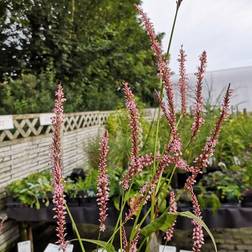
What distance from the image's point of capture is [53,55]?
652cm

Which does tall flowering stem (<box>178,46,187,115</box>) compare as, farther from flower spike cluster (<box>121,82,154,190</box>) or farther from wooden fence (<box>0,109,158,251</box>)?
wooden fence (<box>0,109,158,251</box>)

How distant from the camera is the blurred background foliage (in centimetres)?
509

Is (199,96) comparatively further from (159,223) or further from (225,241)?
(225,241)

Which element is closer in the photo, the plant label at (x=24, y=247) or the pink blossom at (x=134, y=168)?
the pink blossom at (x=134, y=168)

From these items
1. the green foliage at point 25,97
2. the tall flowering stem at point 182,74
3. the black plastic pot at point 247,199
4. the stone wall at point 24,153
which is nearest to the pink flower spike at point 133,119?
the tall flowering stem at point 182,74

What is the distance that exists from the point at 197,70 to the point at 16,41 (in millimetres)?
6429

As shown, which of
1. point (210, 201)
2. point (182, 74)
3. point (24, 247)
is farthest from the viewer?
point (210, 201)

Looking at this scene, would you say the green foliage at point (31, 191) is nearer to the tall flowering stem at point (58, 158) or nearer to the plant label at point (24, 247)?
the plant label at point (24, 247)

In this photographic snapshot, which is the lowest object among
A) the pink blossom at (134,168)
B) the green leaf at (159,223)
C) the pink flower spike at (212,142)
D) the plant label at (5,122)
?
the plant label at (5,122)

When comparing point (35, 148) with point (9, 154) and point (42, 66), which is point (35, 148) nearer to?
point (9, 154)

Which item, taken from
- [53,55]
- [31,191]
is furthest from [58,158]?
[53,55]

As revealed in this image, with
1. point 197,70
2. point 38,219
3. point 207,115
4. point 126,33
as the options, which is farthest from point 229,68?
point 197,70

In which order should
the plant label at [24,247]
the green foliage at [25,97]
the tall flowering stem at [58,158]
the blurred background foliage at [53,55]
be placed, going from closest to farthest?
1. the tall flowering stem at [58,158]
2. the plant label at [24,247]
3. the green foliage at [25,97]
4. the blurred background foliage at [53,55]

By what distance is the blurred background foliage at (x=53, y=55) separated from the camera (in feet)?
16.7
